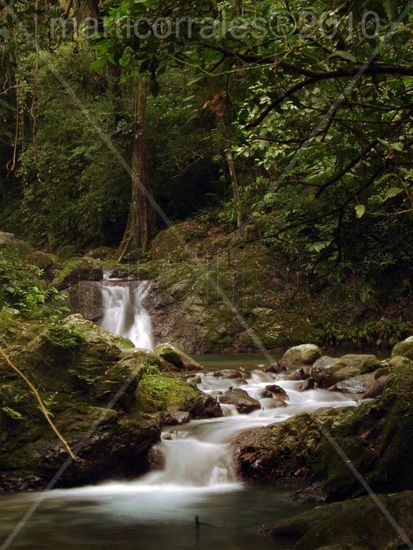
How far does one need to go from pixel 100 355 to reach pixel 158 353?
165 inches

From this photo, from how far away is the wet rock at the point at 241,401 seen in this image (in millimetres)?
9555

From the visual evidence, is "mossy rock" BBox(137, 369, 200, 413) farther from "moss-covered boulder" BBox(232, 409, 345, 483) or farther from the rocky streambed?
"moss-covered boulder" BBox(232, 409, 345, 483)

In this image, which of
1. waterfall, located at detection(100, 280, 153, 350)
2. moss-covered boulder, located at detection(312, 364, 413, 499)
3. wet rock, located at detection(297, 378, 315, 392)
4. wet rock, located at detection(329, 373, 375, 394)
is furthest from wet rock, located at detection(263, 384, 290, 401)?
waterfall, located at detection(100, 280, 153, 350)

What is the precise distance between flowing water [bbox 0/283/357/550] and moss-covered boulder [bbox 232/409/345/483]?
7.6 inches

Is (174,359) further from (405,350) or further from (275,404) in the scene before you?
(405,350)

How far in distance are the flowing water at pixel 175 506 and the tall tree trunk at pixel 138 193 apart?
1203 centimetres

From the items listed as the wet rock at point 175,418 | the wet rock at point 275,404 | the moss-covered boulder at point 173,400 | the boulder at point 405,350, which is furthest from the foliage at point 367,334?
the wet rock at point 175,418

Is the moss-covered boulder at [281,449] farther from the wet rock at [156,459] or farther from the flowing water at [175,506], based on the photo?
the wet rock at [156,459]

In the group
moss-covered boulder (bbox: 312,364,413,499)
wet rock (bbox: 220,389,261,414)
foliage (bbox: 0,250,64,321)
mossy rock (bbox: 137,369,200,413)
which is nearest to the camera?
moss-covered boulder (bbox: 312,364,413,499)

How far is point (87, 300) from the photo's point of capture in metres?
17.4

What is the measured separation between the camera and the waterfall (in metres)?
17.0

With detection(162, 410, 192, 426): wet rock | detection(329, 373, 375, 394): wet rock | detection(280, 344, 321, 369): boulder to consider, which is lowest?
detection(280, 344, 321, 369): boulder

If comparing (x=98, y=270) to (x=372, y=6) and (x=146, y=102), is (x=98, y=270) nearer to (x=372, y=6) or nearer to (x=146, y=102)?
(x=146, y=102)

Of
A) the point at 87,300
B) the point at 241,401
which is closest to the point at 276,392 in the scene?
the point at 241,401
